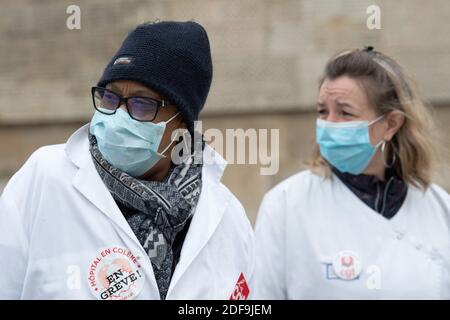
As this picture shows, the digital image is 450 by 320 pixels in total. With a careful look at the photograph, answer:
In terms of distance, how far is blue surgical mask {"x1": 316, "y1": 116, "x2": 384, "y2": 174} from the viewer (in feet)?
13.6

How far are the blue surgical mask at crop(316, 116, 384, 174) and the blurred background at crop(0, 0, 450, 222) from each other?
390 centimetres

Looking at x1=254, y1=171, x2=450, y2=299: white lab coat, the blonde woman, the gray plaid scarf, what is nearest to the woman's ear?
the blonde woman

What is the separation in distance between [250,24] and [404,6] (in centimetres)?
153

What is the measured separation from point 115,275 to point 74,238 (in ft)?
0.63

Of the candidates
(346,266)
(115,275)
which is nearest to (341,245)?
(346,266)

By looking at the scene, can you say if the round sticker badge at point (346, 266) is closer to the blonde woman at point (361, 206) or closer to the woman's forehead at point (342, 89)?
the blonde woman at point (361, 206)

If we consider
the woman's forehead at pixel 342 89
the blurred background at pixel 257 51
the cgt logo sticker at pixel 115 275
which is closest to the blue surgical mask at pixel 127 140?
the cgt logo sticker at pixel 115 275

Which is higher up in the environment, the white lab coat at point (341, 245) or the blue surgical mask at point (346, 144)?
the blue surgical mask at point (346, 144)

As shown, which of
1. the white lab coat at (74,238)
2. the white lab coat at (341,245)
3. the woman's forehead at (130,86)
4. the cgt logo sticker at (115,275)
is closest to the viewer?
the white lab coat at (74,238)

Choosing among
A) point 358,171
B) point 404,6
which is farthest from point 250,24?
point 358,171

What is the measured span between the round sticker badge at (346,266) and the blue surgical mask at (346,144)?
1.67 ft

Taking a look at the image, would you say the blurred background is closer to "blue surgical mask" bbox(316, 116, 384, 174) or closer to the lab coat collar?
"blue surgical mask" bbox(316, 116, 384, 174)

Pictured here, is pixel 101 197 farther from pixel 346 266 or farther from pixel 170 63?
pixel 346 266

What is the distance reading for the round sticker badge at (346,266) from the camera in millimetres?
3771
